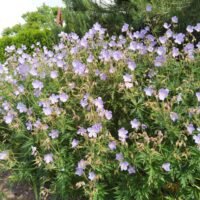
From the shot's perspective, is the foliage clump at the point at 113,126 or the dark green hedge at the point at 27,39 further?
the dark green hedge at the point at 27,39

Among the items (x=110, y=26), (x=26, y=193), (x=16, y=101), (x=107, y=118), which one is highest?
(x=107, y=118)

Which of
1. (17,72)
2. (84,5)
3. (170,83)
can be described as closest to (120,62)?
(170,83)

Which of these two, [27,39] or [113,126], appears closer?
[113,126]

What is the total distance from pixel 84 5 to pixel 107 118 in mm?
3813

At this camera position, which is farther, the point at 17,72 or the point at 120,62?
the point at 17,72

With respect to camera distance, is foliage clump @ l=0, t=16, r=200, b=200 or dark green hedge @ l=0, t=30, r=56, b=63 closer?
foliage clump @ l=0, t=16, r=200, b=200

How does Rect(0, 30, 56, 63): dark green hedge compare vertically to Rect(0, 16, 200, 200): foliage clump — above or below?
below

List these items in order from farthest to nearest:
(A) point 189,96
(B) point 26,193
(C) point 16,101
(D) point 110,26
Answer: (D) point 110,26
(B) point 26,193
(C) point 16,101
(A) point 189,96

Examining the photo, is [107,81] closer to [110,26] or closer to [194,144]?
[194,144]

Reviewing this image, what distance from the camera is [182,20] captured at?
18.4 ft

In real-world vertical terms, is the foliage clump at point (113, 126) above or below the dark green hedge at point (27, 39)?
above

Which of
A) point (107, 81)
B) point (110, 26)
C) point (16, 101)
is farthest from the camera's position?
point (110, 26)

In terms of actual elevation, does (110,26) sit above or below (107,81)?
below

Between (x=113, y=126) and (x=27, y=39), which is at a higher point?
(x=113, y=126)
